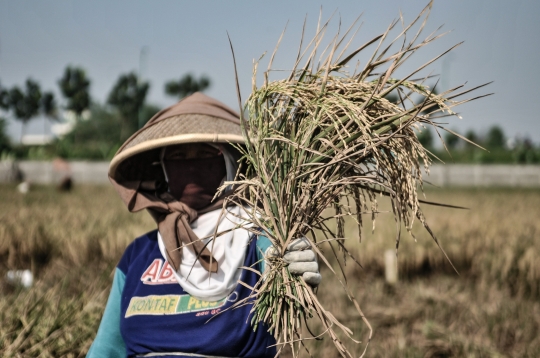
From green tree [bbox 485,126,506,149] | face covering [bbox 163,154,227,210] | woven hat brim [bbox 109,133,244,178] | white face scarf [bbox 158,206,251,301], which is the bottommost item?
white face scarf [bbox 158,206,251,301]

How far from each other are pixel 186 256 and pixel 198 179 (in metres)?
0.30

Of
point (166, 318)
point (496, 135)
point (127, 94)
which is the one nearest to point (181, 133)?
point (166, 318)

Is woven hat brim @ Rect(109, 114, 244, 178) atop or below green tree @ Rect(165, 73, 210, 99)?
below

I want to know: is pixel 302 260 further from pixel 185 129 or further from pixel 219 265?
pixel 185 129

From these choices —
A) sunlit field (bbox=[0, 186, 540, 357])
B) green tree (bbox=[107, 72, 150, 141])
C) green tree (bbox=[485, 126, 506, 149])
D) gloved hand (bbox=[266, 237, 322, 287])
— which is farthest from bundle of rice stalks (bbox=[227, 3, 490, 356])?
green tree (bbox=[485, 126, 506, 149])

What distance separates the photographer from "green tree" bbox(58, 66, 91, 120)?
162 ft

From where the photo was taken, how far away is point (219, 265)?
2025mm

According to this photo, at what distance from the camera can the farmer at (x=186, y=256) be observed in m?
1.94

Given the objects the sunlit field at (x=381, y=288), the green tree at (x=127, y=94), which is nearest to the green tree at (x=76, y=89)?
the green tree at (x=127, y=94)

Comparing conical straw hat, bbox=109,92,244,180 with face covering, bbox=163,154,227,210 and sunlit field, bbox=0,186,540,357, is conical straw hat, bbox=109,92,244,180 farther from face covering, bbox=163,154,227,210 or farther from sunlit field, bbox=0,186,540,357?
sunlit field, bbox=0,186,540,357

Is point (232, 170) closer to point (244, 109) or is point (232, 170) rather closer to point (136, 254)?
point (244, 109)

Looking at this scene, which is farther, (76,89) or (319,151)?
(76,89)

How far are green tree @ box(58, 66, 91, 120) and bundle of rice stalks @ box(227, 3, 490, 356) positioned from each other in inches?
1891

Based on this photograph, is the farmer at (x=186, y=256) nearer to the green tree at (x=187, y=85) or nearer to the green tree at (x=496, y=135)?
the green tree at (x=187, y=85)
